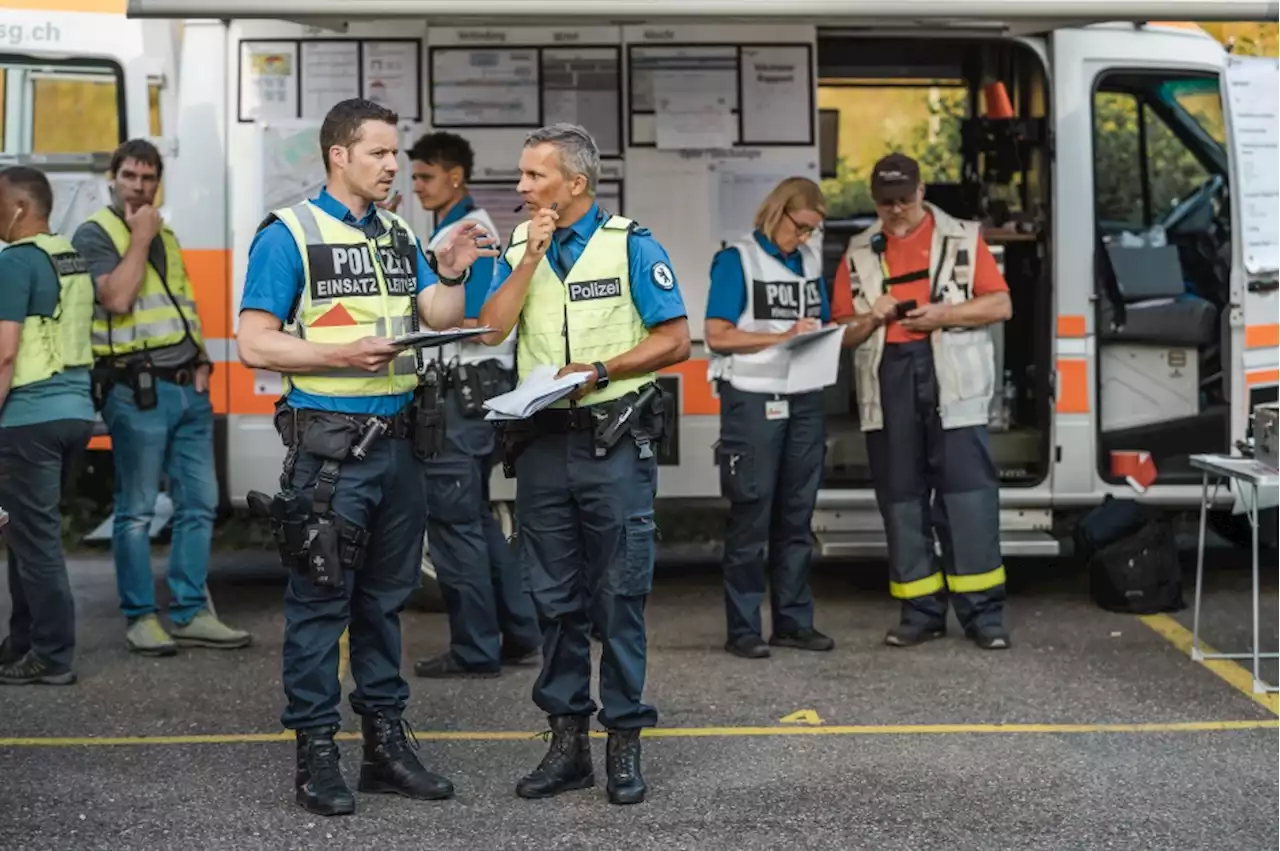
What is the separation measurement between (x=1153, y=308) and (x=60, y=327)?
420cm

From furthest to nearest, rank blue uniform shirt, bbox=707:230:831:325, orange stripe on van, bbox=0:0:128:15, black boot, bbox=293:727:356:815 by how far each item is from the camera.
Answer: orange stripe on van, bbox=0:0:128:15, blue uniform shirt, bbox=707:230:831:325, black boot, bbox=293:727:356:815

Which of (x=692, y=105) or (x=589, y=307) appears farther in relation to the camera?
(x=692, y=105)

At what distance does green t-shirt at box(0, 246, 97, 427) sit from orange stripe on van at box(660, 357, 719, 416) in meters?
2.27

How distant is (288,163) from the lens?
7246 mm

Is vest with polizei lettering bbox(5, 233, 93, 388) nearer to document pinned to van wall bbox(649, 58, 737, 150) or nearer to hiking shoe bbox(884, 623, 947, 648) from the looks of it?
document pinned to van wall bbox(649, 58, 737, 150)

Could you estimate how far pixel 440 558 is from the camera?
6.61 metres

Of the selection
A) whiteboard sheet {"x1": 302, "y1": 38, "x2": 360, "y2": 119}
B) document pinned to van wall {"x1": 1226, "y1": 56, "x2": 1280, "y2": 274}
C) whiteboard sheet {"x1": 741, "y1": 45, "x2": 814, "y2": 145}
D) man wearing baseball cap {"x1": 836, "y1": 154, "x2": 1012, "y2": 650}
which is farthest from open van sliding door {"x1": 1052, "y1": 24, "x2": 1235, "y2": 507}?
whiteboard sheet {"x1": 302, "y1": 38, "x2": 360, "y2": 119}

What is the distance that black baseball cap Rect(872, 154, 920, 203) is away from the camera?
6914mm

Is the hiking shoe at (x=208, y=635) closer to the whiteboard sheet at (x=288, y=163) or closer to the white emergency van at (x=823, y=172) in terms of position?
the white emergency van at (x=823, y=172)

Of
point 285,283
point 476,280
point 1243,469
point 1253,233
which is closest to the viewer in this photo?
point 285,283

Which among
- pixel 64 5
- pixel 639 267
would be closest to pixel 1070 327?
pixel 639 267

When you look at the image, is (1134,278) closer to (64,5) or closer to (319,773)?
(319,773)

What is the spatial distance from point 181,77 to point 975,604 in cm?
359

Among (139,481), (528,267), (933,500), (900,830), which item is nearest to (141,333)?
(139,481)
